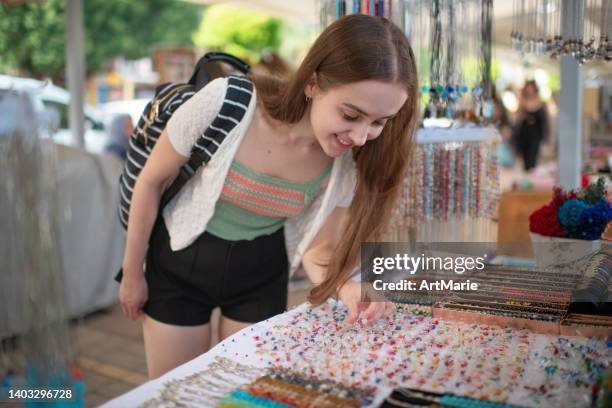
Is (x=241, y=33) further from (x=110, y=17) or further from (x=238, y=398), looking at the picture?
(x=238, y=398)

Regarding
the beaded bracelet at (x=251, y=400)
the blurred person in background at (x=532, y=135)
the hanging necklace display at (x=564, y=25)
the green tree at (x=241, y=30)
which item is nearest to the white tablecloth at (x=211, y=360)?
the beaded bracelet at (x=251, y=400)

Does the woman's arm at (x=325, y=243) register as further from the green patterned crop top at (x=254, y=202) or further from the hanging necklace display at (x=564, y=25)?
the hanging necklace display at (x=564, y=25)

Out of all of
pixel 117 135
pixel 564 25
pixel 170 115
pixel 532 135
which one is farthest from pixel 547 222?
pixel 532 135

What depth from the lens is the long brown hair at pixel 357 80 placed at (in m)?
1.13

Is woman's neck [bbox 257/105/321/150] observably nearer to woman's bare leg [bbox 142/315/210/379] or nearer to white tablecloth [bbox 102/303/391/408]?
Result: white tablecloth [bbox 102/303/391/408]

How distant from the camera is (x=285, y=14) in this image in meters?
6.48

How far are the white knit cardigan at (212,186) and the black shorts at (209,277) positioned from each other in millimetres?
38

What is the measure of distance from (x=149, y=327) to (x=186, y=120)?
514 millimetres

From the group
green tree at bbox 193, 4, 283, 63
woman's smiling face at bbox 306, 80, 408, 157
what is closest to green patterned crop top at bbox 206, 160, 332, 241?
woman's smiling face at bbox 306, 80, 408, 157

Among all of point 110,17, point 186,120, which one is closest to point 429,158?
point 186,120

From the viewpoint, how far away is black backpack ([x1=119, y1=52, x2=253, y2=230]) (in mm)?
1290

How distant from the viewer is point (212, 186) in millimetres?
1337

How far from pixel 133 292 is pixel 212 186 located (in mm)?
327

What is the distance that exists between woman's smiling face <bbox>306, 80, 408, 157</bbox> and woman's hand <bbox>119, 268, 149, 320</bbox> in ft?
1.86
